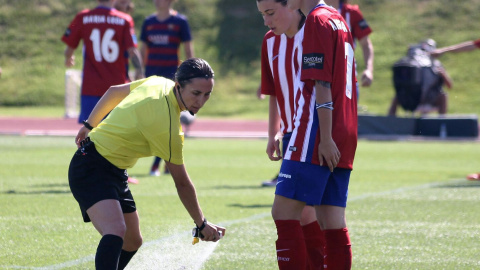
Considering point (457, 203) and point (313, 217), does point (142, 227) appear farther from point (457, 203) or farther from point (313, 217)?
point (457, 203)

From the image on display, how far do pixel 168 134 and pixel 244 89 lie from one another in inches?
1091

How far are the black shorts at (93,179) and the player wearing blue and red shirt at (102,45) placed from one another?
5336 millimetres

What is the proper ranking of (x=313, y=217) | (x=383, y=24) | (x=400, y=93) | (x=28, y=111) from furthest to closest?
(x=383, y=24)
(x=28, y=111)
(x=400, y=93)
(x=313, y=217)

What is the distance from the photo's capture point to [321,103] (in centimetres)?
451

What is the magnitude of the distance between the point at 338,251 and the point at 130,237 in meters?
1.31

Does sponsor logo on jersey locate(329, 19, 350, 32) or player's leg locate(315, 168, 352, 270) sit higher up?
sponsor logo on jersey locate(329, 19, 350, 32)

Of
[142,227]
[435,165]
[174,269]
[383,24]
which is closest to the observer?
[174,269]

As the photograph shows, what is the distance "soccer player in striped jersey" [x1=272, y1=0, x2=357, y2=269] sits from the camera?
14.8ft

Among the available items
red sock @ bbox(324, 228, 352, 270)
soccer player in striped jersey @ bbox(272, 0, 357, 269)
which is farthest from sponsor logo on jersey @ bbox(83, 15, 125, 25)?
red sock @ bbox(324, 228, 352, 270)

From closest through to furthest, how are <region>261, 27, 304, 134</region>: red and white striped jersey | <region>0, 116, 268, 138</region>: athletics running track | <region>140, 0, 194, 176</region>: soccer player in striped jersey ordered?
1. <region>261, 27, 304, 134</region>: red and white striped jersey
2. <region>140, 0, 194, 176</region>: soccer player in striped jersey
3. <region>0, 116, 268, 138</region>: athletics running track

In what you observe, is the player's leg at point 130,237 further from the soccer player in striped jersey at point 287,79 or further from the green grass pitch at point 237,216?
the soccer player in striped jersey at point 287,79

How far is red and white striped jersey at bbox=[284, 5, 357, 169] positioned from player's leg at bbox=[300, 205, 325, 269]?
0.73 meters

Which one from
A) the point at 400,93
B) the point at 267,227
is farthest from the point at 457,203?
the point at 400,93

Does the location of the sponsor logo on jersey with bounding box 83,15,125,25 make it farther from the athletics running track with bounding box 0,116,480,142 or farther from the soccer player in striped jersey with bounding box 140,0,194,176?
the athletics running track with bounding box 0,116,480,142
